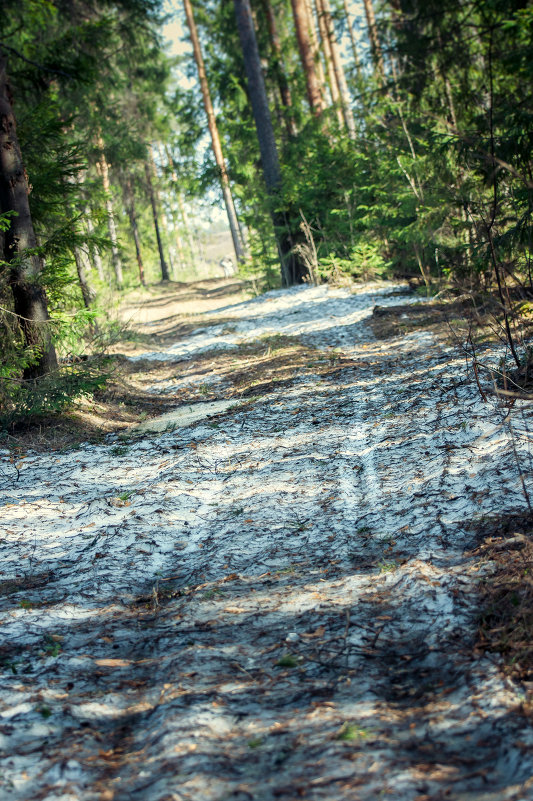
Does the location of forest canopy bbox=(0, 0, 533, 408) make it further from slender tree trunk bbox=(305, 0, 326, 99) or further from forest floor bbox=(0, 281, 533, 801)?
forest floor bbox=(0, 281, 533, 801)

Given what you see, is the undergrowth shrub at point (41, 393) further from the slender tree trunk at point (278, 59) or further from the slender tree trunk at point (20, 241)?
the slender tree trunk at point (278, 59)

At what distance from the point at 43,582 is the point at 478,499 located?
2559mm

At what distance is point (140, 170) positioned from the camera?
1056 inches

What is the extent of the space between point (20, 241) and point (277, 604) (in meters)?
5.18

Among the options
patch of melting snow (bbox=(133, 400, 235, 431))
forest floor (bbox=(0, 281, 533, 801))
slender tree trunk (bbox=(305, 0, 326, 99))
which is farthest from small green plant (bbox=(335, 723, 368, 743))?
slender tree trunk (bbox=(305, 0, 326, 99))

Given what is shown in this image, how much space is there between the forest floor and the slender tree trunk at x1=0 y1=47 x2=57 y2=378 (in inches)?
48.2

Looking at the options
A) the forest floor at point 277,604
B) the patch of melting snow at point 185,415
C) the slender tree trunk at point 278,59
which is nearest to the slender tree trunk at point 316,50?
the slender tree trunk at point 278,59

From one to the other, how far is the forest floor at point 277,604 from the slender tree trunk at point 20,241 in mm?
1225

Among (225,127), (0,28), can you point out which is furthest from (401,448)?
(225,127)

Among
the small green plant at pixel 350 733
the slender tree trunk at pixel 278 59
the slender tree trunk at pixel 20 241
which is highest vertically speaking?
the slender tree trunk at pixel 278 59

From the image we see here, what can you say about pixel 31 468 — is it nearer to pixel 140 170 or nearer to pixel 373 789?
pixel 373 789

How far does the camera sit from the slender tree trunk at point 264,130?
49.6 ft

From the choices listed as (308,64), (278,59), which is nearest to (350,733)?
(308,64)

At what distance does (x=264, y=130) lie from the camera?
15.3 m
